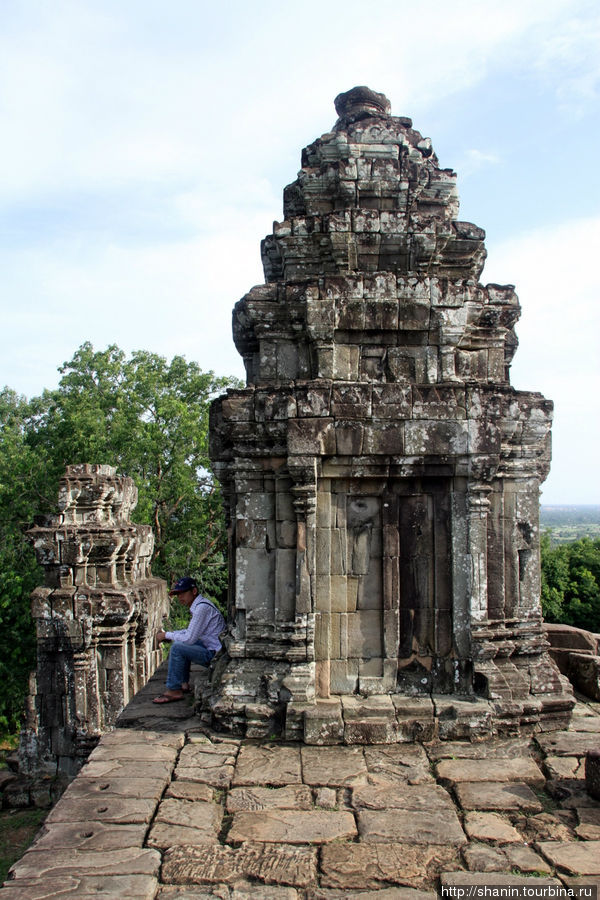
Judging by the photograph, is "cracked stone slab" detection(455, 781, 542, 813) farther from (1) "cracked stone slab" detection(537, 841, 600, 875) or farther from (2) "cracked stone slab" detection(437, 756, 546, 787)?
(1) "cracked stone slab" detection(537, 841, 600, 875)

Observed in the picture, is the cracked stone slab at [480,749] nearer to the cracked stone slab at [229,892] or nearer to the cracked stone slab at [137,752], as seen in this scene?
the cracked stone slab at [229,892]

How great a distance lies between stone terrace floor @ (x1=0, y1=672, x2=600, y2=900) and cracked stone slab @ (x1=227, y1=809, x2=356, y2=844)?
1 cm

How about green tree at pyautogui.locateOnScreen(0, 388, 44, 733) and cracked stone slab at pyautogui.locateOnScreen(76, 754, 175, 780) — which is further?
green tree at pyautogui.locateOnScreen(0, 388, 44, 733)

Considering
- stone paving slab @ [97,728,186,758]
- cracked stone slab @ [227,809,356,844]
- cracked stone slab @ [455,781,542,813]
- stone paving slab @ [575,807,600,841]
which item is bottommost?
stone paving slab @ [575,807,600,841]

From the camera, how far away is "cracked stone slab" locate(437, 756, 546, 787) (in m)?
4.95

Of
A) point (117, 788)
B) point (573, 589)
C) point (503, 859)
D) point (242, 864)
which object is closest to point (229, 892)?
point (242, 864)

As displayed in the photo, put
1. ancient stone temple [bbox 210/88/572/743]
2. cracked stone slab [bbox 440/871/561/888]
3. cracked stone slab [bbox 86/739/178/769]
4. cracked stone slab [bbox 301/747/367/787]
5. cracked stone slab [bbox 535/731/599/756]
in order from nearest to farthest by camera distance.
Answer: cracked stone slab [bbox 440/871/561/888] → cracked stone slab [bbox 301/747/367/787] → cracked stone slab [bbox 86/739/178/769] → cracked stone slab [bbox 535/731/599/756] → ancient stone temple [bbox 210/88/572/743]

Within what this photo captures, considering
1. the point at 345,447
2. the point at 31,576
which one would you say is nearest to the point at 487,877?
the point at 345,447

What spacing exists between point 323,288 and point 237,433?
154 centimetres

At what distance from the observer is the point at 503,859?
3.96m

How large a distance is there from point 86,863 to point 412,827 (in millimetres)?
1956

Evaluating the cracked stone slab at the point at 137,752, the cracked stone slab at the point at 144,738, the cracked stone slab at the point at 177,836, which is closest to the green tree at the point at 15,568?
the cracked stone slab at the point at 144,738

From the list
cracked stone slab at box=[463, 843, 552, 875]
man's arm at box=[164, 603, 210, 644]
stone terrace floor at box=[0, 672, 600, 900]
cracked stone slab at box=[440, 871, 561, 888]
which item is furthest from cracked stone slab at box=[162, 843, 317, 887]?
man's arm at box=[164, 603, 210, 644]

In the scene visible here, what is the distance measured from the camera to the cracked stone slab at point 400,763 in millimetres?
4934
